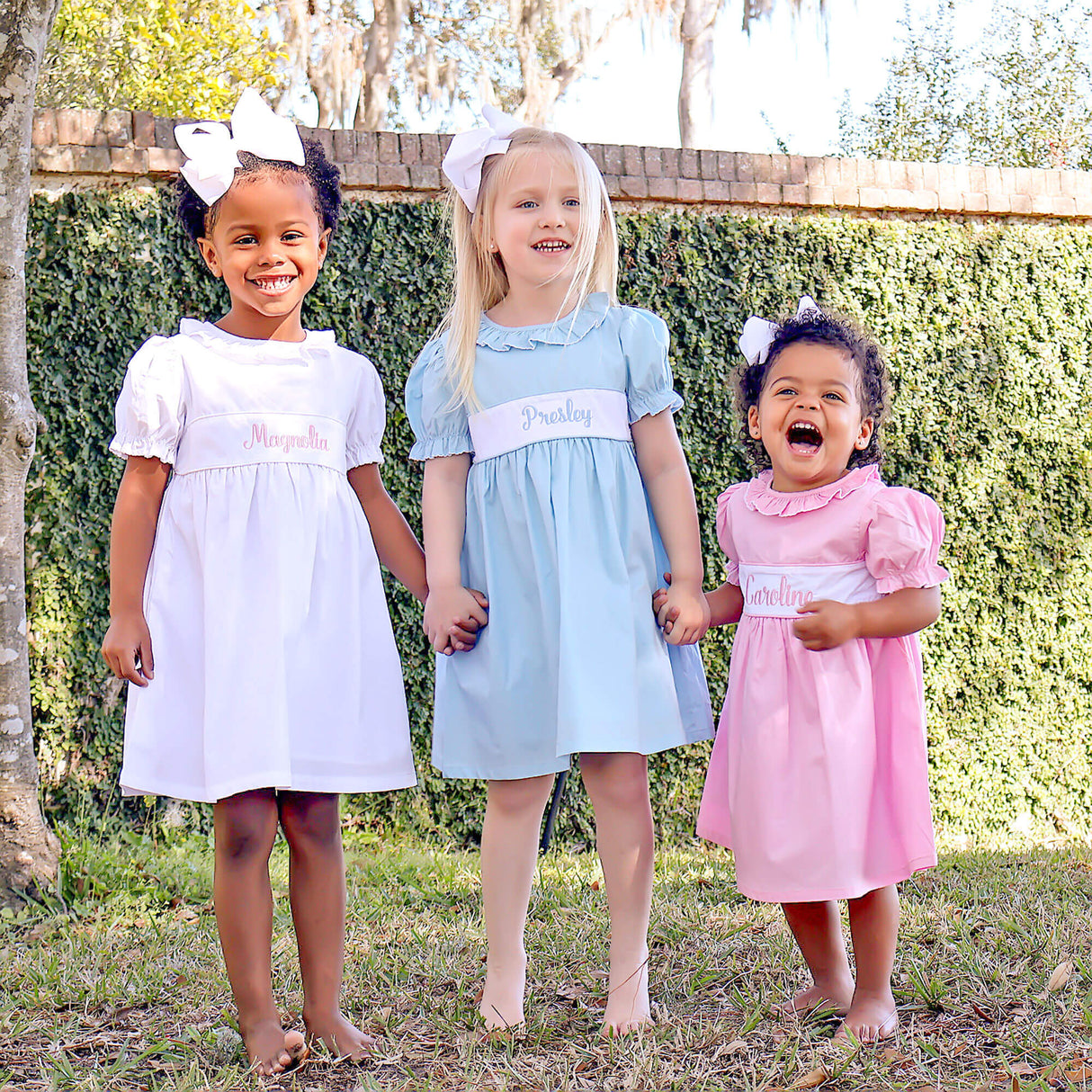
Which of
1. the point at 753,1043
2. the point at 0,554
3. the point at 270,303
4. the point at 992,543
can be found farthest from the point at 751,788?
the point at 992,543

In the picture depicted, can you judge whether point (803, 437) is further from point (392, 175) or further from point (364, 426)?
point (392, 175)

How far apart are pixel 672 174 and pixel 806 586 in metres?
2.55

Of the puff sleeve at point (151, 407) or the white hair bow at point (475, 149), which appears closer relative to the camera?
the puff sleeve at point (151, 407)

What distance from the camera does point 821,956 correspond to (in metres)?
2.12

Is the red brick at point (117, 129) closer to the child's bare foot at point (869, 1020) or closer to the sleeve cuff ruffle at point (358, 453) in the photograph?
the sleeve cuff ruffle at point (358, 453)

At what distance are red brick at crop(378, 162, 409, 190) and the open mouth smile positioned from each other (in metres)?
2.27

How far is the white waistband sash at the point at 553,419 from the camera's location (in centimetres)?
208

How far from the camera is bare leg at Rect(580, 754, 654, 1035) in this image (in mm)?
2027

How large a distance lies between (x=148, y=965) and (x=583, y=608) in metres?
1.43

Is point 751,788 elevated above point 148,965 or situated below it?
above

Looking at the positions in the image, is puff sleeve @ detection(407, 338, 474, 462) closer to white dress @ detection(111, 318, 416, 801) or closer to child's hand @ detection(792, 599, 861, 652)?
white dress @ detection(111, 318, 416, 801)

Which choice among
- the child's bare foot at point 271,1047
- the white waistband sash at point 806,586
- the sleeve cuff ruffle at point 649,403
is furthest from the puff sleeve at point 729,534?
the child's bare foot at point 271,1047

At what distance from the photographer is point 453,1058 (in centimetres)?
196

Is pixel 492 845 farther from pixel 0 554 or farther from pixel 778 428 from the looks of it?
pixel 0 554
